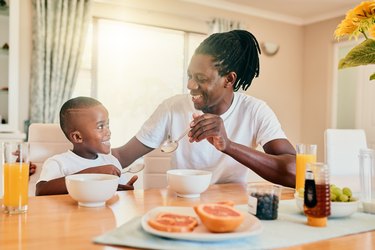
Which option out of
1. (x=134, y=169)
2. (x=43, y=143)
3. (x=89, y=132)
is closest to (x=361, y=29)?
(x=89, y=132)

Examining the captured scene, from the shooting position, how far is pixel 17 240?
75cm

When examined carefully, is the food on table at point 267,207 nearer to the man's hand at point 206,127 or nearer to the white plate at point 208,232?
the white plate at point 208,232

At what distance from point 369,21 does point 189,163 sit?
1.03 m

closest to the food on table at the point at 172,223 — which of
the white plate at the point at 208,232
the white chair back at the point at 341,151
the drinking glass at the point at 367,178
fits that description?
the white plate at the point at 208,232

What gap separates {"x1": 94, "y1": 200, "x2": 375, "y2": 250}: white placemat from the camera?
28.1 inches

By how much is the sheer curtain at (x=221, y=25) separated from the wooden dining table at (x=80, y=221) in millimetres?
3216

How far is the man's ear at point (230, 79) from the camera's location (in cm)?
174

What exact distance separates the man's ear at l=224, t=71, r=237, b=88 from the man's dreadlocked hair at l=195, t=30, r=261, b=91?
19 mm

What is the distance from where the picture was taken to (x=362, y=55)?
1.05 metres

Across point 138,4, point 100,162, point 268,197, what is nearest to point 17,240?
point 268,197

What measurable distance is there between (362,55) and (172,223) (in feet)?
2.34

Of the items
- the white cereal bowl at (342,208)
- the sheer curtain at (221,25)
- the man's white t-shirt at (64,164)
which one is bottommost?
the white cereal bowl at (342,208)

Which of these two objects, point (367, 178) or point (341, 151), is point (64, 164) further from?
point (341, 151)

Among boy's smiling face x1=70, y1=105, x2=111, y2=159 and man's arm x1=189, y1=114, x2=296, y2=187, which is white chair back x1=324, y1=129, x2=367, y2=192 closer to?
man's arm x1=189, y1=114, x2=296, y2=187
